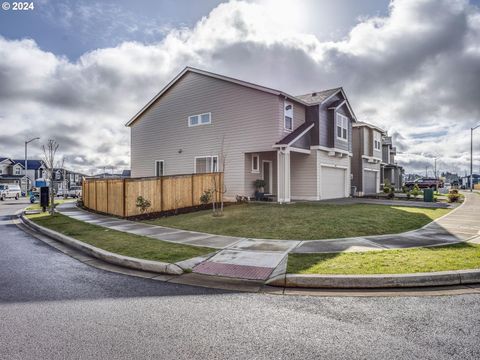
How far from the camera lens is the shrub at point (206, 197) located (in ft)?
56.3

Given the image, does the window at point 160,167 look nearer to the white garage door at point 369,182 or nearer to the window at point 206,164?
the window at point 206,164

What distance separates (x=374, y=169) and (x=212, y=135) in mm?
19454

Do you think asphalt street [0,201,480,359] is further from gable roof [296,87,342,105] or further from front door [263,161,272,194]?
gable roof [296,87,342,105]

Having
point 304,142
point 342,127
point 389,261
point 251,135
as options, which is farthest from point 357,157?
point 389,261

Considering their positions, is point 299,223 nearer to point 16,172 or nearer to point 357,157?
point 357,157

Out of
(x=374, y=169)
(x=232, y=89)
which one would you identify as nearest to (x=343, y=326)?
(x=232, y=89)

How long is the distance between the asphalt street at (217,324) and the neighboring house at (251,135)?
1203 cm

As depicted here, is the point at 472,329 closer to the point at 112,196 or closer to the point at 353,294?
the point at 353,294

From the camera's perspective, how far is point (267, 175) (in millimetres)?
20938

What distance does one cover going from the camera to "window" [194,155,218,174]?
2022cm

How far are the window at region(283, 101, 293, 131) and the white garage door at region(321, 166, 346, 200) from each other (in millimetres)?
4108

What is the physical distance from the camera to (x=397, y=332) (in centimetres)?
359

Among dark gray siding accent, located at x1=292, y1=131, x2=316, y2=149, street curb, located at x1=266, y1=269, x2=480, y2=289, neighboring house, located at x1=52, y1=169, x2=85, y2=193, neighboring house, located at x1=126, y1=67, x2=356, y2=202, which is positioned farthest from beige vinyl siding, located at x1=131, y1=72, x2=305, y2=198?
street curb, located at x1=266, y1=269, x2=480, y2=289

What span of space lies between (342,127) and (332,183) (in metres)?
4.13
